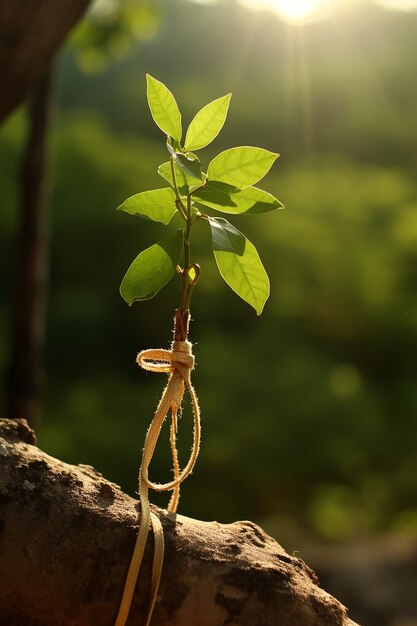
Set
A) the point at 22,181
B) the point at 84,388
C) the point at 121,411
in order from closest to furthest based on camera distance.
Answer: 1. the point at 22,181
2. the point at 121,411
3. the point at 84,388

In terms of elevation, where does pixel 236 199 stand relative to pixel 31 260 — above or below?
below

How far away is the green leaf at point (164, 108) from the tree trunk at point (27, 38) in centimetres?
73

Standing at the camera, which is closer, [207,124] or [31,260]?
[207,124]

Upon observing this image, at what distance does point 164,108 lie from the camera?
0.95 metres

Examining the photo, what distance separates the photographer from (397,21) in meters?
6.98

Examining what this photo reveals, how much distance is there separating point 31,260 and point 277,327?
6.58 ft

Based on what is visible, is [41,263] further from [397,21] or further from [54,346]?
[397,21]

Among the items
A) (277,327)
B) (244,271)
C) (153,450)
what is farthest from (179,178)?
(277,327)

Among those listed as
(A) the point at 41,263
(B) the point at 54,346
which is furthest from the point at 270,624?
(B) the point at 54,346

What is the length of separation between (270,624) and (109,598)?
18cm

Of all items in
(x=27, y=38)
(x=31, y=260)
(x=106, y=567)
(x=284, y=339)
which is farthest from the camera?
(x=284, y=339)

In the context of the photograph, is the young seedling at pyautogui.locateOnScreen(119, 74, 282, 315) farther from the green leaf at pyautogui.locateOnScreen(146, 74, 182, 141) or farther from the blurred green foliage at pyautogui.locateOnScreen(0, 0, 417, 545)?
the blurred green foliage at pyautogui.locateOnScreen(0, 0, 417, 545)

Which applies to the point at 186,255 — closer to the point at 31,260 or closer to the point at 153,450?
the point at 153,450

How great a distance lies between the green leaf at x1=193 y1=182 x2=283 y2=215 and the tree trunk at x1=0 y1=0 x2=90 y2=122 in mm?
798
